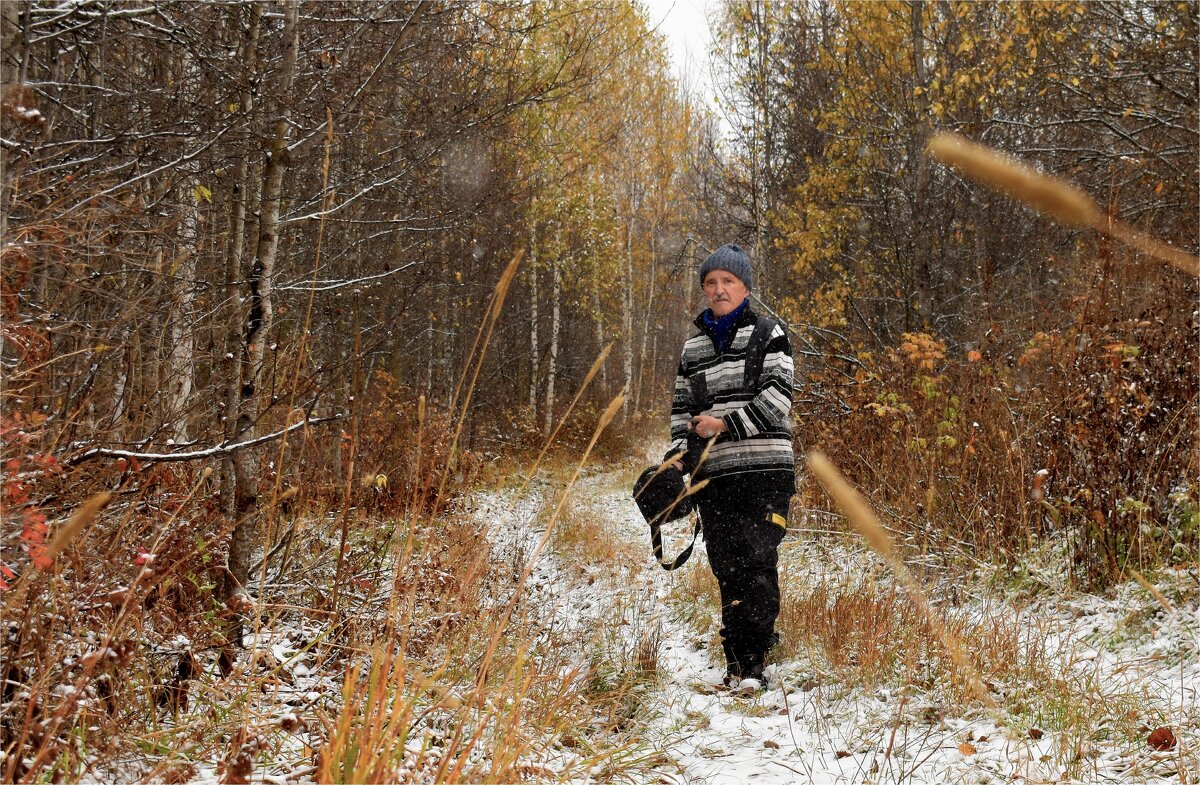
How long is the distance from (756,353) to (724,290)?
1.14 feet

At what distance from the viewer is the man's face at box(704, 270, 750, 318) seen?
373cm

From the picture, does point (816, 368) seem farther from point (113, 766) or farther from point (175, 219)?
point (113, 766)

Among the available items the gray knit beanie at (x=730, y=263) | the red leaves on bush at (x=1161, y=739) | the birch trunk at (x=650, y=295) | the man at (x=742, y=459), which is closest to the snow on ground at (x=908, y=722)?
the red leaves on bush at (x=1161, y=739)

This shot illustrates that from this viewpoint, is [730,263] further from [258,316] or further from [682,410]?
[258,316]

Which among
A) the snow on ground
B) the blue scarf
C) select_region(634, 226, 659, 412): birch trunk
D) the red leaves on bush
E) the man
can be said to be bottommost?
the snow on ground

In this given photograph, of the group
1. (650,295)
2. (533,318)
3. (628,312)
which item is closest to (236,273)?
(533,318)

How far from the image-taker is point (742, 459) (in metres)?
3.58

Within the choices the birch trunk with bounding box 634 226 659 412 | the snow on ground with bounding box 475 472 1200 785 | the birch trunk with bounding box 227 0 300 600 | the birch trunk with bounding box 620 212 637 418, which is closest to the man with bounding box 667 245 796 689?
the snow on ground with bounding box 475 472 1200 785

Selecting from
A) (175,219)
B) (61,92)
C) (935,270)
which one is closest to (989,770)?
(175,219)

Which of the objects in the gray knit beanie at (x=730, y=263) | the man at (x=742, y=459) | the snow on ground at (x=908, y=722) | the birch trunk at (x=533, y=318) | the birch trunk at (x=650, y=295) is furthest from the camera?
the birch trunk at (x=650, y=295)

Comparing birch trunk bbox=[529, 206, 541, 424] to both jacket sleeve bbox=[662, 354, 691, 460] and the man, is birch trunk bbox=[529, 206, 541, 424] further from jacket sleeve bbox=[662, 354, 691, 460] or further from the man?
the man

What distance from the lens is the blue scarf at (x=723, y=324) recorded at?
376 centimetres

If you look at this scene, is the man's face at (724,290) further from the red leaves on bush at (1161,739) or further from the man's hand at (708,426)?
the red leaves on bush at (1161,739)

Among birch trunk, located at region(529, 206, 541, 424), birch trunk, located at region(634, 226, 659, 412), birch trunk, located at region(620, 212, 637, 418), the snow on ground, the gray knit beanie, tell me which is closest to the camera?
the snow on ground
